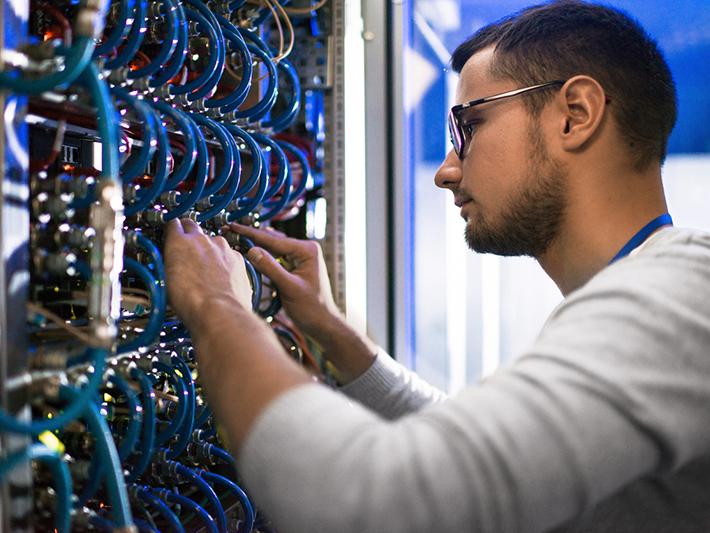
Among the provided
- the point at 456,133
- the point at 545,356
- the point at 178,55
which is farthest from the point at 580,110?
the point at 178,55

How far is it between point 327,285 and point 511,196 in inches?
17.0

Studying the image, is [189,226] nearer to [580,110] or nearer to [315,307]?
[315,307]

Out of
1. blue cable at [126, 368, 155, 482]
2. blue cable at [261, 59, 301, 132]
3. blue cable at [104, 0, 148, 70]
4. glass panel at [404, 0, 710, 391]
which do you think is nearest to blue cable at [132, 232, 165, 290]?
blue cable at [126, 368, 155, 482]

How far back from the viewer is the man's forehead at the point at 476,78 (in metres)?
1.17

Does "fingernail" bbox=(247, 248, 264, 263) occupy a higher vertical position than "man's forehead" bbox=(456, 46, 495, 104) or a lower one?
lower

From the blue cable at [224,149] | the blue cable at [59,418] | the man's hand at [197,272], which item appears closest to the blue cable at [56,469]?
the blue cable at [59,418]

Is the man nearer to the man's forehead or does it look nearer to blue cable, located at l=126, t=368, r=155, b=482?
the man's forehead

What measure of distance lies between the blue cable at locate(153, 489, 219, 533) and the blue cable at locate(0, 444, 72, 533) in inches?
10.4

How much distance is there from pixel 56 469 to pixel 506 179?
2.52ft

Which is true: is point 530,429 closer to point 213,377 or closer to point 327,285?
point 213,377

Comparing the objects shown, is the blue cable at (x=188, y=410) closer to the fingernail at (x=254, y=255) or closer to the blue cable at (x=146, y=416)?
the blue cable at (x=146, y=416)

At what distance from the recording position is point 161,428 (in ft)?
3.65

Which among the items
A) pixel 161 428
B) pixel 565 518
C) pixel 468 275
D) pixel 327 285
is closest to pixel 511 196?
pixel 327 285

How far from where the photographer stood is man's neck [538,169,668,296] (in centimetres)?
106
